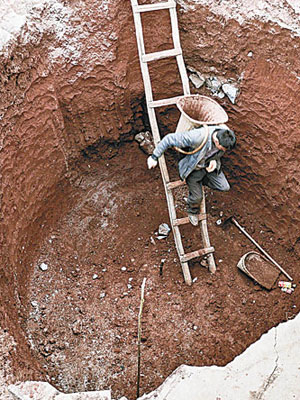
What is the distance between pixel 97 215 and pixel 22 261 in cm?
130

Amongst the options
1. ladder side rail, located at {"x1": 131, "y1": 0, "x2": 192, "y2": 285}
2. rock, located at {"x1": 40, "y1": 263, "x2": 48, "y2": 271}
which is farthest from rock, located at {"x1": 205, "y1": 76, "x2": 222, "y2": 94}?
rock, located at {"x1": 40, "y1": 263, "x2": 48, "y2": 271}

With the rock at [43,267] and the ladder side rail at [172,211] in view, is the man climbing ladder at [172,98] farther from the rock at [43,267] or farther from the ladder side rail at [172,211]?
the rock at [43,267]

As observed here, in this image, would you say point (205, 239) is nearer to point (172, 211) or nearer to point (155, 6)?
point (172, 211)

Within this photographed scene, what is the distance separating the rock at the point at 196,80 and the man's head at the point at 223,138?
154cm

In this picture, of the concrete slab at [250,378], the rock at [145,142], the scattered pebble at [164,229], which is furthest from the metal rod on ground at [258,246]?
the concrete slab at [250,378]

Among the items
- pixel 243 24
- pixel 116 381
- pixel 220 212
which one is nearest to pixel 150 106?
pixel 243 24

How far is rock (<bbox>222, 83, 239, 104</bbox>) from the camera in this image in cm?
525

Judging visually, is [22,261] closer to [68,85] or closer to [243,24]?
[68,85]

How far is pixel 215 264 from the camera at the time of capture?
5.37 meters

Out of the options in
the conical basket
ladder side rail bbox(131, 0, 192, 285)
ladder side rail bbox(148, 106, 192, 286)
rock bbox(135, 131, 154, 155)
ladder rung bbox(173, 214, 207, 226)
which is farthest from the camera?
rock bbox(135, 131, 154, 155)

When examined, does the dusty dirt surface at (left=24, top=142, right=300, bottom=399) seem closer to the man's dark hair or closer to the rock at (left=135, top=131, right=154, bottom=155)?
the rock at (left=135, top=131, right=154, bottom=155)

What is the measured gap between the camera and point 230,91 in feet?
17.3

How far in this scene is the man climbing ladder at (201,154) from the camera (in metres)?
4.12

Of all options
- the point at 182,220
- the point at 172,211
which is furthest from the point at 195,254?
the point at 172,211
